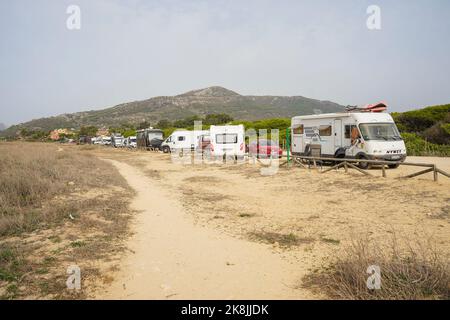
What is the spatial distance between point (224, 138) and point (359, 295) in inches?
726

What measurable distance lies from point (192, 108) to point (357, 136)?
106876mm

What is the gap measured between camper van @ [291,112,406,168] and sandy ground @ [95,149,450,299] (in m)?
2.80

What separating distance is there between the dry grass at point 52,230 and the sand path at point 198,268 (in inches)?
20.6

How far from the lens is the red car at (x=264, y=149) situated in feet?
78.2

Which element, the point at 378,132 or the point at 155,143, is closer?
the point at 378,132

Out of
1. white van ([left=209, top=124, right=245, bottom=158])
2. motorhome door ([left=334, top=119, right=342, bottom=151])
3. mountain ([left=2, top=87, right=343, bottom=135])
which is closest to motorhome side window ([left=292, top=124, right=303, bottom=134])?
motorhome door ([left=334, top=119, right=342, bottom=151])

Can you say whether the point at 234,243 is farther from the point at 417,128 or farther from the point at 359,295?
the point at 417,128

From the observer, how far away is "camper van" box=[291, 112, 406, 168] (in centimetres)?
1514

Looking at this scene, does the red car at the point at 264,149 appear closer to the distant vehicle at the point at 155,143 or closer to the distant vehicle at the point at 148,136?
the distant vehicle at the point at 155,143

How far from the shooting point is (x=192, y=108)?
119750mm
